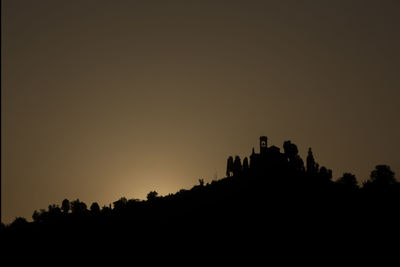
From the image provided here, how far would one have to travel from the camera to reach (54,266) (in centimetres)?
9369

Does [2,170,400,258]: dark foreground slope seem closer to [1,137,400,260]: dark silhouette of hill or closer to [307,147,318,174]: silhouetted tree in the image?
[1,137,400,260]: dark silhouette of hill

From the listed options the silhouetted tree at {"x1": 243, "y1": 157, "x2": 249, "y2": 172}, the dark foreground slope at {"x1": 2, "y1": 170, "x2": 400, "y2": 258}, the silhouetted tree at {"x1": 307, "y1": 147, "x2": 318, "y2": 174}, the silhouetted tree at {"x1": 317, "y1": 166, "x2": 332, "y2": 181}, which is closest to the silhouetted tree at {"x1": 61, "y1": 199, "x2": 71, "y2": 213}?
the dark foreground slope at {"x1": 2, "y1": 170, "x2": 400, "y2": 258}

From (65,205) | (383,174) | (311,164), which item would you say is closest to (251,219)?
(311,164)

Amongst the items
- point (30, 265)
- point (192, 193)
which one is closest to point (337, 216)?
point (192, 193)

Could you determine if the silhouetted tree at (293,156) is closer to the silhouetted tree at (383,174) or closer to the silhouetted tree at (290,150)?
the silhouetted tree at (290,150)

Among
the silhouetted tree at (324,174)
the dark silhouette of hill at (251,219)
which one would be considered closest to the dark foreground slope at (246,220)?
the dark silhouette of hill at (251,219)

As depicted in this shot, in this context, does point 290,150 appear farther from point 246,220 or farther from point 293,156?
point 246,220

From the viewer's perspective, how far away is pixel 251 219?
98.2 metres

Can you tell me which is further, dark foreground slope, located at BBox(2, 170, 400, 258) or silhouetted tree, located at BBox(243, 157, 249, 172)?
silhouetted tree, located at BBox(243, 157, 249, 172)

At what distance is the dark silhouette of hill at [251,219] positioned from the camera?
295ft

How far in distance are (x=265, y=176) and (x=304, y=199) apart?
16751 millimetres

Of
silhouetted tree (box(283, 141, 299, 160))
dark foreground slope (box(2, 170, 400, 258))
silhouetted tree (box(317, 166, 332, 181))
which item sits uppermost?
silhouetted tree (box(283, 141, 299, 160))

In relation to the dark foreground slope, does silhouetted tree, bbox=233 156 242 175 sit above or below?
above

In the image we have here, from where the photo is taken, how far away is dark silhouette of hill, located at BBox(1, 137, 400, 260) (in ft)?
295
